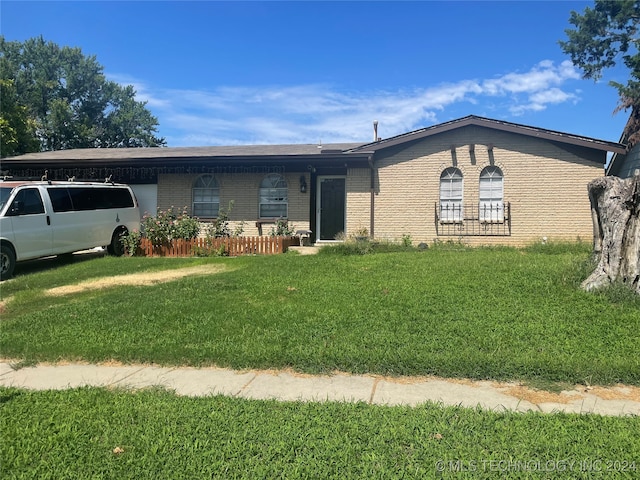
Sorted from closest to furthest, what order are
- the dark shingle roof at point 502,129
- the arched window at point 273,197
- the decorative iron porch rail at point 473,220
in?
the dark shingle roof at point 502,129
the decorative iron porch rail at point 473,220
the arched window at point 273,197

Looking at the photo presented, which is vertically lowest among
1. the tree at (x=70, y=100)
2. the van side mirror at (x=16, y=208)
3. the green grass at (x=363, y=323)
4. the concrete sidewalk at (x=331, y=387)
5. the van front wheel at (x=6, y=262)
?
the concrete sidewalk at (x=331, y=387)

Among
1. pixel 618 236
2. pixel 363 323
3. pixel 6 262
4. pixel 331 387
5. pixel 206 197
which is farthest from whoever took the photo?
pixel 206 197

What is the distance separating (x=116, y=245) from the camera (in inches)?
507

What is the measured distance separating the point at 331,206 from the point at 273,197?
206cm

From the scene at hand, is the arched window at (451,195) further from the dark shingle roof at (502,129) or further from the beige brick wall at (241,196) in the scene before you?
the beige brick wall at (241,196)

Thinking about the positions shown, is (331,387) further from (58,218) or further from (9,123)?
(9,123)

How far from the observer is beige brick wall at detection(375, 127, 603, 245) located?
12.9m

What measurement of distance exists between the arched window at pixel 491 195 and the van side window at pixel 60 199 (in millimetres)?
11677

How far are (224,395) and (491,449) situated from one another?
6.93 ft

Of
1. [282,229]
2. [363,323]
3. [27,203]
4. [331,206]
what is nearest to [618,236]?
[363,323]

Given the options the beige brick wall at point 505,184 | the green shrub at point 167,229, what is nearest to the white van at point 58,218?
the green shrub at point 167,229

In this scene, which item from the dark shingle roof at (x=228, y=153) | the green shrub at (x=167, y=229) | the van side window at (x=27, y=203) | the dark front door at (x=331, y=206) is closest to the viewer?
the van side window at (x=27, y=203)

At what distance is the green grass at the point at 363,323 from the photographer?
425 cm

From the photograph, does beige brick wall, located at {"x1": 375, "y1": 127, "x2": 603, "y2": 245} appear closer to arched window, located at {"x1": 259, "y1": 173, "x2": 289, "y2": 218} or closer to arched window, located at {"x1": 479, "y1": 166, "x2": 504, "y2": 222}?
arched window, located at {"x1": 479, "y1": 166, "x2": 504, "y2": 222}
